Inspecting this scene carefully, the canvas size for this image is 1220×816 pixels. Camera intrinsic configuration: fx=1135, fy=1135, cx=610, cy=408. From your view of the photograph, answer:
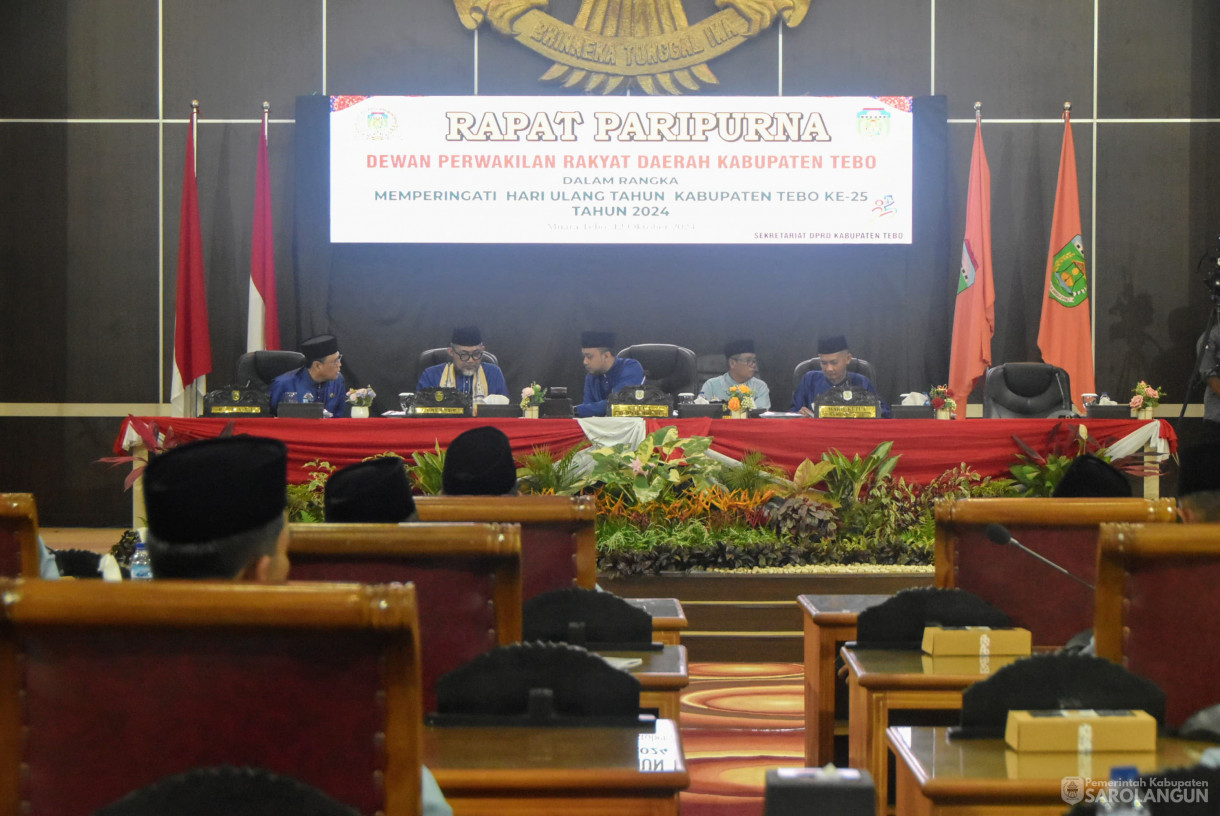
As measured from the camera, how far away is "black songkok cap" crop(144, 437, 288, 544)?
1.13m

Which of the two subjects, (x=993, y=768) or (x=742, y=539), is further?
(x=742, y=539)

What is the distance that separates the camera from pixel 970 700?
1.57 metres

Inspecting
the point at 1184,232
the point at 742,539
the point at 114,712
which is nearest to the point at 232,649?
the point at 114,712

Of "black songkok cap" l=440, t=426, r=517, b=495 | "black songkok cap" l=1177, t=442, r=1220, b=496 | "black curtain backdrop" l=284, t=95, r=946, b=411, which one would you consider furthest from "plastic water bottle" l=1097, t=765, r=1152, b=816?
"black curtain backdrop" l=284, t=95, r=946, b=411

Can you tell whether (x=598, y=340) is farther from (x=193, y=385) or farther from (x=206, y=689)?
(x=206, y=689)

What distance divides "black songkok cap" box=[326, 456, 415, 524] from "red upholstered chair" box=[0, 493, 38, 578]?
497 mm

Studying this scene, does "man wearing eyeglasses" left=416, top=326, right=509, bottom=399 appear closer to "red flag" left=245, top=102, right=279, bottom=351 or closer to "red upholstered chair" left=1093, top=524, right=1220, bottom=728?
"red flag" left=245, top=102, right=279, bottom=351

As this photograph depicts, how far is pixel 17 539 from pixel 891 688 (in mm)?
1520

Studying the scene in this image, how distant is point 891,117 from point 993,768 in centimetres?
631

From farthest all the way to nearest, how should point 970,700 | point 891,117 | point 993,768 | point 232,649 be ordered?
1. point 891,117
2. point 970,700
3. point 993,768
4. point 232,649

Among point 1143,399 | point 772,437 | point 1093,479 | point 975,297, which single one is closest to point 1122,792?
point 1093,479

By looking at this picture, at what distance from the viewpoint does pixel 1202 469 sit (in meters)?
1.87

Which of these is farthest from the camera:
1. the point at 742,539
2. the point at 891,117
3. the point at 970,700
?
the point at 891,117

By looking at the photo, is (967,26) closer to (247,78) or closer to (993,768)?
(247,78)
